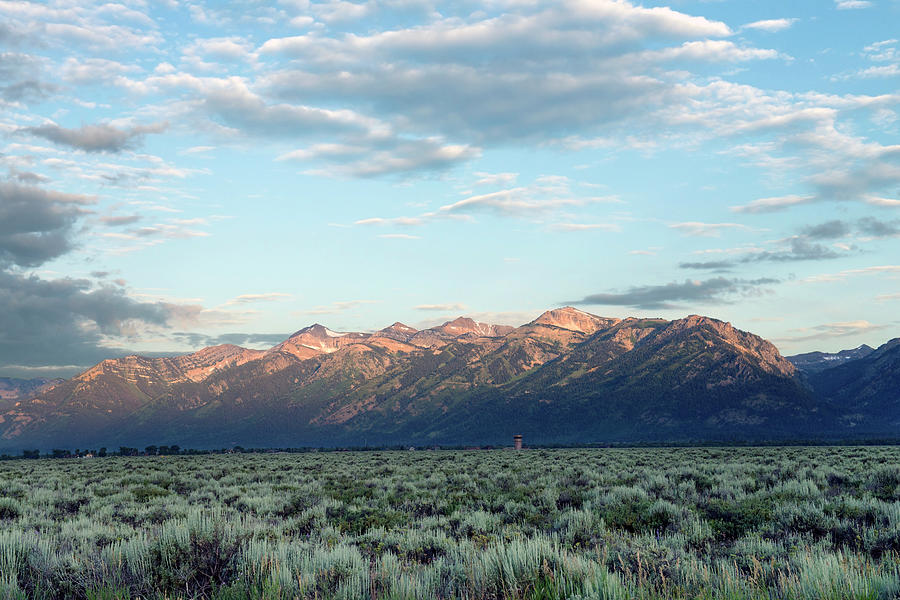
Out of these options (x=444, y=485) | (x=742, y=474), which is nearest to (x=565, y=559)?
(x=444, y=485)

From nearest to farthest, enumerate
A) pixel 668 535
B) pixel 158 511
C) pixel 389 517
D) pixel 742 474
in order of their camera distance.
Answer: pixel 668 535 → pixel 389 517 → pixel 158 511 → pixel 742 474

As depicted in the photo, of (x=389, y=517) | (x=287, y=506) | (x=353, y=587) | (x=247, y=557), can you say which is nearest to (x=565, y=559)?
(x=353, y=587)

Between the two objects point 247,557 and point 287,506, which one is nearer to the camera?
point 247,557

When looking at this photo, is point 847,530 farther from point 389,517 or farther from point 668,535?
point 389,517

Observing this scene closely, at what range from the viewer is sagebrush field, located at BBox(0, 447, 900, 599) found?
285 inches

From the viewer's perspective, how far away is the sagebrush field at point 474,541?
7.23 m

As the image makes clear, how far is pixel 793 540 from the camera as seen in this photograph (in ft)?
37.3

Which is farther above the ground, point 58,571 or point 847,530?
point 58,571

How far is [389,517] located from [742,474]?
16148mm

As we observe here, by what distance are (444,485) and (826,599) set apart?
20346 mm

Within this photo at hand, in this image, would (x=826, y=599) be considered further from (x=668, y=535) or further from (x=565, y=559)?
(x=668, y=535)

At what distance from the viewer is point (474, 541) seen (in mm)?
11477

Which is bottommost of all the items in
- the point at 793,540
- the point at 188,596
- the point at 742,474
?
the point at 742,474

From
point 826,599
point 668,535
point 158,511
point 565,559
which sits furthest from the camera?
point 158,511
